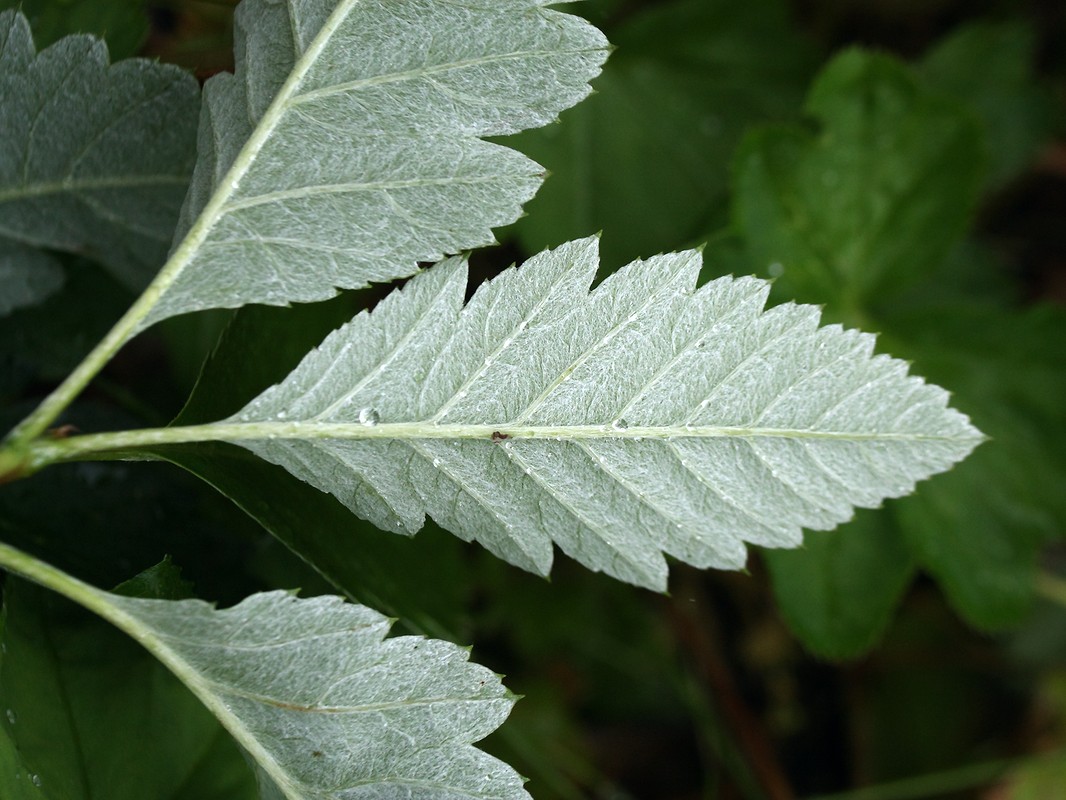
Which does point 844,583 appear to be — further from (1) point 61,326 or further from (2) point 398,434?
(1) point 61,326

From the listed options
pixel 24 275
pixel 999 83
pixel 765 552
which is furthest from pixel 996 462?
pixel 24 275

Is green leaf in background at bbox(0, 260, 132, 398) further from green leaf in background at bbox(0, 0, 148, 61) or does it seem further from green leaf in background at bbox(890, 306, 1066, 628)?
green leaf in background at bbox(890, 306, 1066, 628)

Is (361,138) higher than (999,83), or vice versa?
(999,83)

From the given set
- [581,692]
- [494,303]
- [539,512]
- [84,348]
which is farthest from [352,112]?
[581,692]

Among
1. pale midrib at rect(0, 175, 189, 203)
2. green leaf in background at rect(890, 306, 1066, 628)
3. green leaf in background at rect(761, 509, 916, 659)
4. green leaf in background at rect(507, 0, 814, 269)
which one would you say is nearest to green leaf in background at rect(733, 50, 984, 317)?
green leaf in background at rect(890, 306, 1066, 628)

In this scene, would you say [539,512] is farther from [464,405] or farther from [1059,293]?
[1059,293]

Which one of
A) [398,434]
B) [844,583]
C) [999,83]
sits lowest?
[844,583]

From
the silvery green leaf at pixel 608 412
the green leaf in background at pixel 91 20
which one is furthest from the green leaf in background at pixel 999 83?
the green leaf in background at pixel 91 20
